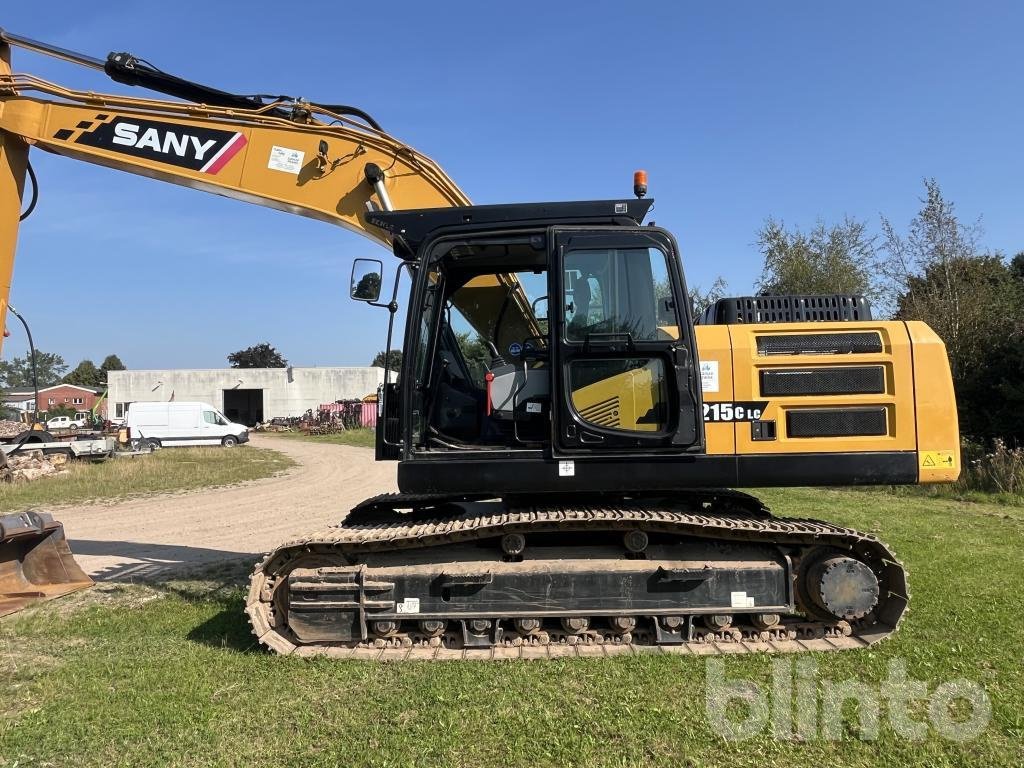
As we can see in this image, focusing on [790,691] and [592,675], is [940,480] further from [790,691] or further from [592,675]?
[592,675]

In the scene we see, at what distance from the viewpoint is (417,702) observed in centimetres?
394

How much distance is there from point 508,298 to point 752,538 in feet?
8.62

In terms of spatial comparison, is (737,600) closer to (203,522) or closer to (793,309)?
(793,309)

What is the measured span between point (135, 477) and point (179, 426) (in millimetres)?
16197

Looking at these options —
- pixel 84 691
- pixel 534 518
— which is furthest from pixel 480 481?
pixel 84 691

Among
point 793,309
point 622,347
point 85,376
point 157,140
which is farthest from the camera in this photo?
point 85,376

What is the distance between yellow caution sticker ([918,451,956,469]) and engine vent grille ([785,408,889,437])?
0.35 m

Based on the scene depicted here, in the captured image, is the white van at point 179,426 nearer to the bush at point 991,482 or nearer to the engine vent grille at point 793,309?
the bush at point 991,482

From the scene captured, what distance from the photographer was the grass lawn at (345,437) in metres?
36.5

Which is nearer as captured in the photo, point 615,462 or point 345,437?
point 615,462

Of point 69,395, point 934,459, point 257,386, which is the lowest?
point 934,459

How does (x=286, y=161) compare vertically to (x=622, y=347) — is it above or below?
above

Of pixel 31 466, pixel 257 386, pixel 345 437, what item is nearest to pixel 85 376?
pixel 257 386

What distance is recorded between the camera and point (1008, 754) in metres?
3.37
